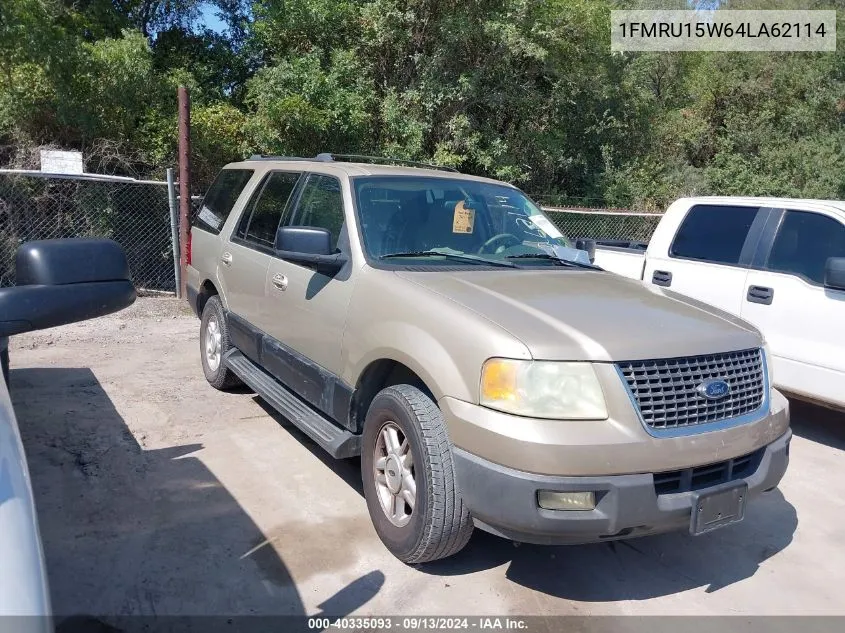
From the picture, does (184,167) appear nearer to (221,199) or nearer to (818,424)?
(221,199)

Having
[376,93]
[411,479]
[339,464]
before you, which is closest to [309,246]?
[411,479]

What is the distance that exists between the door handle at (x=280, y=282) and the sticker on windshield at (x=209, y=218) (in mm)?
1533

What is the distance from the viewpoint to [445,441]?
125 inches

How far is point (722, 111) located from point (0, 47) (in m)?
18.1

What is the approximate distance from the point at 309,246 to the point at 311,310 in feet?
1.74

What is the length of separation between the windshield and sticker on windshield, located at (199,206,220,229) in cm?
214

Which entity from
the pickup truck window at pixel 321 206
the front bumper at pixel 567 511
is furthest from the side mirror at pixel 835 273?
the pickup truck window at pixel 321 206

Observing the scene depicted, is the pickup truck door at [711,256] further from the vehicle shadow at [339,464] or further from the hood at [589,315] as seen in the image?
the vehicle shadow at [339,464]

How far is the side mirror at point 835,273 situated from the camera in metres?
5.15

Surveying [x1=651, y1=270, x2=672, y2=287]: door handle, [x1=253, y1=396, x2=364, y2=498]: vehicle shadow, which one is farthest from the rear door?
[x1=651, y1=270, x2=672, y2=287]: door handle

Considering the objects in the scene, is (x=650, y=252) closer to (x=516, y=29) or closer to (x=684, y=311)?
(x=684, y=311)

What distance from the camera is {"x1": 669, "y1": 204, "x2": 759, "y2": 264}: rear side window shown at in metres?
6.18

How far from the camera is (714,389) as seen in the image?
3152mm

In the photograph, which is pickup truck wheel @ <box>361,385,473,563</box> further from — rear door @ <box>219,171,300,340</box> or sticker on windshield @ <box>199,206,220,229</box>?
sticker on windshield @ <box>199,206,220,229</box>
